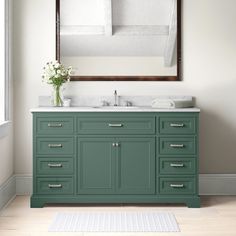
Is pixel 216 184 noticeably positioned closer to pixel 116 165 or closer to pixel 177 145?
pixel 177 145

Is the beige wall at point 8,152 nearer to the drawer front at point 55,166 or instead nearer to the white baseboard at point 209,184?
the white baseboard at point 209,184

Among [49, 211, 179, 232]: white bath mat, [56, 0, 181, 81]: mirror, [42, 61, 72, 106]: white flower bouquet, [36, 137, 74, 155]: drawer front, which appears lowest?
[49, 211, 179, 232]: white bath mat

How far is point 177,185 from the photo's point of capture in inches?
185

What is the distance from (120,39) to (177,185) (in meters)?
1.45

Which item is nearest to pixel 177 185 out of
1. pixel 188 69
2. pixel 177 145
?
pixel 177 145

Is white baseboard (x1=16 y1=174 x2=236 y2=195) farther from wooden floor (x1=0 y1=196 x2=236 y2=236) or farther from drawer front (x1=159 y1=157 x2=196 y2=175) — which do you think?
drawer front (x1=159 y1=157 x2=196 y2=175)

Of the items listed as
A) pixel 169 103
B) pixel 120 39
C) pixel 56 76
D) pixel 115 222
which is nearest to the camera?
pixel 115 222

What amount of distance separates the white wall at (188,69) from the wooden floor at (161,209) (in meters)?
0.61

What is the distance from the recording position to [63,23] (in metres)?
5.10

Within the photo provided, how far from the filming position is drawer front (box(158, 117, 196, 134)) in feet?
15.3

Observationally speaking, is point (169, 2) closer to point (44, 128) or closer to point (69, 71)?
point (69, 71)

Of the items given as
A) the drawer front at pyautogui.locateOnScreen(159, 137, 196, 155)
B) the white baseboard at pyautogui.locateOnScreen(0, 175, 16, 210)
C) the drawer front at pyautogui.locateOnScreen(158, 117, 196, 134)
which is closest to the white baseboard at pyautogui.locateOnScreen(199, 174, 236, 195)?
the drawer front at pyautogui.locateOnScreen(159, 137, 196, 155)

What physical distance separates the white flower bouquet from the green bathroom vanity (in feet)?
1.08

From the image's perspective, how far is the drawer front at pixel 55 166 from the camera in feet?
15.4
